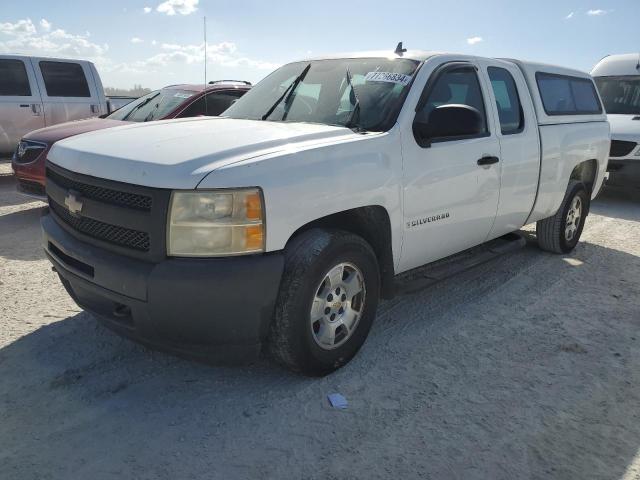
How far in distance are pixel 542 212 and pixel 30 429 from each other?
4.45 meters

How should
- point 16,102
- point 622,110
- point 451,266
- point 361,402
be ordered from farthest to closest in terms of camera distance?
point 622,110 < point 16,102 < point 451,266 < point 361,402

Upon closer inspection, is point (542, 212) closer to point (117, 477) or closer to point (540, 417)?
point (540, 417)

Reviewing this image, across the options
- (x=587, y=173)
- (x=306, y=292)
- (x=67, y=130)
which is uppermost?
(x=67, y=130)

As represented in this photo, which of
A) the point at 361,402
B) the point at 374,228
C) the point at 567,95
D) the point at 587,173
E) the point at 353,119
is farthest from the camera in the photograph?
the point at 587,173

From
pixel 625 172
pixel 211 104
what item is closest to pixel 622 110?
pixel 625 172

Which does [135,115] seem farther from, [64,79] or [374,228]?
[374,228]

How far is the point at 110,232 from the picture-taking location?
2789 millimetres

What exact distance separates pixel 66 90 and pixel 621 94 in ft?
32.9

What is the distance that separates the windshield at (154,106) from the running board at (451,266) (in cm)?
451

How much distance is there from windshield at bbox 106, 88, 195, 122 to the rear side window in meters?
4.60

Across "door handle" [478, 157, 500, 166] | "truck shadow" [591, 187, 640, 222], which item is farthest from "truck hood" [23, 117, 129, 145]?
"truck shadow" [591, 187, 640, 222]

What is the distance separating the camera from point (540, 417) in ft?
9.38

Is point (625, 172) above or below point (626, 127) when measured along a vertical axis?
below

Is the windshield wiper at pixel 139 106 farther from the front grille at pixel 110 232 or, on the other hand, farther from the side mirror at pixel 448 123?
the side mirror at pixel 448 123
